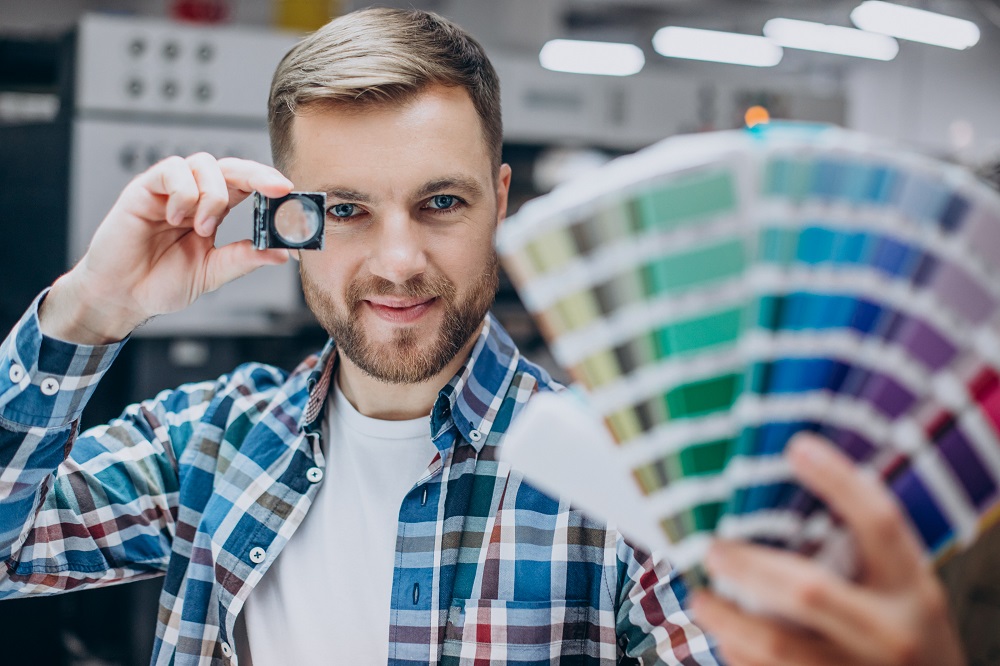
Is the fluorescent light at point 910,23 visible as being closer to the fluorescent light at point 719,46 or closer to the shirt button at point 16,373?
the fluorescent light at point 719,46

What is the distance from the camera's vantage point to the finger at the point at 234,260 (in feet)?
3.84

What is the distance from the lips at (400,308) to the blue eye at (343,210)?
0.12m

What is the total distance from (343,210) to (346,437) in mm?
353

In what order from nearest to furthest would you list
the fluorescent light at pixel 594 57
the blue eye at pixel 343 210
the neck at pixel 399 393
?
the blue eye at pixel 343 210, the neck at pixel 399 393, the fluorescent light at pixel 594 57

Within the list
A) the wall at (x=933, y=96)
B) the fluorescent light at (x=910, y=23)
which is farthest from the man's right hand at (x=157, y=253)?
the wall at (x=933, y=96)

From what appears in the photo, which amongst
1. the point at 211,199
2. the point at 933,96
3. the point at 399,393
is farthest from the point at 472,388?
the point at 933,96

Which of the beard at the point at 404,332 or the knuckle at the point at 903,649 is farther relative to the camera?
the beard at the point at 404,332

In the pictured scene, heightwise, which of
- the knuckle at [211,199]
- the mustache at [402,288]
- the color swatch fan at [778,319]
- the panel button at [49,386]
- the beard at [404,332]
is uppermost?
the color swatch fan at [778,319]

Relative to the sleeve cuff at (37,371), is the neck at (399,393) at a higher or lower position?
lower

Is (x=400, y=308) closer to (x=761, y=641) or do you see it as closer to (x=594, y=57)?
(x=761, y=641)

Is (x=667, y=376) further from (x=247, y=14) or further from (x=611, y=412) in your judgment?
(x=247, y=14)

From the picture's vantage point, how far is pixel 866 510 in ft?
1.73

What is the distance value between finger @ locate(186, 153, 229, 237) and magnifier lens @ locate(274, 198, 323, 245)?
0.07 meters

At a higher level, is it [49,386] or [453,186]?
[453,186]
